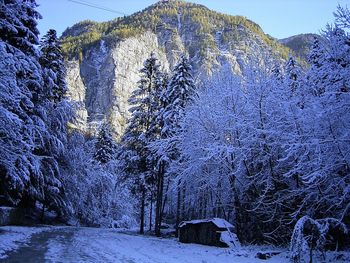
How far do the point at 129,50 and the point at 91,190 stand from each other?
397 feet

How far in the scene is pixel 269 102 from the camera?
580 inches

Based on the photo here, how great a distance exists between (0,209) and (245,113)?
1163 centimetres

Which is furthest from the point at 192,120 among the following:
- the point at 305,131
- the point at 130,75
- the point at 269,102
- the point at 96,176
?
the point at 130,75

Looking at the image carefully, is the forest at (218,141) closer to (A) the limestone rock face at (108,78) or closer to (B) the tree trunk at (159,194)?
(B) the tree trunk at (159,194)

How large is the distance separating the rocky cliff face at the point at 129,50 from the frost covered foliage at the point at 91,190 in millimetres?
63964

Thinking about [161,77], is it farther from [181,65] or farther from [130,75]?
[130,75]

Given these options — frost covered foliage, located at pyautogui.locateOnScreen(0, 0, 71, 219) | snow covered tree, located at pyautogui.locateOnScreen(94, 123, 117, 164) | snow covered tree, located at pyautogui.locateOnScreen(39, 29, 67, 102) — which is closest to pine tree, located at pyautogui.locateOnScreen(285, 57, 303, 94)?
frost covered foliage, located at pyautogui.locateOnScreen(0, 0, 71, 219)

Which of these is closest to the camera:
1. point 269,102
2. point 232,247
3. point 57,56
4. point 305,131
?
point 305,131

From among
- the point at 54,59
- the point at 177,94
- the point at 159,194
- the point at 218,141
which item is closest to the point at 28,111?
the point at 54,59

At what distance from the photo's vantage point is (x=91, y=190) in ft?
99.5

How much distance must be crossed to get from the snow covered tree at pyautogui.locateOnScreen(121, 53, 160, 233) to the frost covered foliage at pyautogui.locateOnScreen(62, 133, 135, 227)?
1765 millimetres

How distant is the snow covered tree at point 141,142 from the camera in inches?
1004

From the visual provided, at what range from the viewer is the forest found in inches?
395

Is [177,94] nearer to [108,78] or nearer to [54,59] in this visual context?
[54,59]
